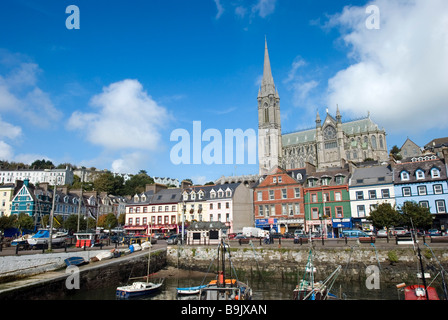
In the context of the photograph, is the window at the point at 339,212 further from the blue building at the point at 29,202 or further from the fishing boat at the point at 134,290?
the blue building at the point at 29,202

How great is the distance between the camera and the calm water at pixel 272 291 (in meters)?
23.6

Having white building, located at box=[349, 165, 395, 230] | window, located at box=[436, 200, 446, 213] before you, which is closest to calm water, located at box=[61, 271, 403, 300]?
white building, located at box=[349, 165, 395, 230]

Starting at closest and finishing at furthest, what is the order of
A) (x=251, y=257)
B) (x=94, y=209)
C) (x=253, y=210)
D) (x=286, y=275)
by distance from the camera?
(x=286, y=275)
(x=251, y=257)
(x=253, y=210)
(x=94, y=209)

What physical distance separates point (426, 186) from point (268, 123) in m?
114

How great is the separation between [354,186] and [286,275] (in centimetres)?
2394

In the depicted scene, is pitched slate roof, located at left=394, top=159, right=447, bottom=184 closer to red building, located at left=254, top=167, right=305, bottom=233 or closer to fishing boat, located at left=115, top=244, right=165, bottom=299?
red building, located at left=254, top=167, right=305, bottom=233

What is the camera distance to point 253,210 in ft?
189

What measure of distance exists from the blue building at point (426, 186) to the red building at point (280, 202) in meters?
14.7

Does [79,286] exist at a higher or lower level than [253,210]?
lower

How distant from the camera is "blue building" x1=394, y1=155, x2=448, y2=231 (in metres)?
43.3
